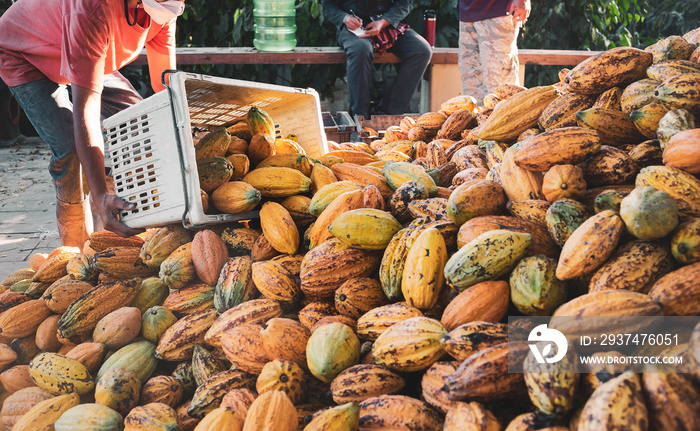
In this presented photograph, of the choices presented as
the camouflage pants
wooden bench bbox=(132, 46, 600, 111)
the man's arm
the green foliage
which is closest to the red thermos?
wooden bench bbox=(132, 46, 600, 111)

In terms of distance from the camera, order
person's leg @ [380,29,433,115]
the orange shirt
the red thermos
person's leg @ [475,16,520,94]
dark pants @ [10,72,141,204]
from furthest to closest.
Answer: the red thermos → person's leg @ [380,29,433,115] → person's leg @ [475,16,520,94] → dark pants @ [10,72,141,204] → the orange shirt

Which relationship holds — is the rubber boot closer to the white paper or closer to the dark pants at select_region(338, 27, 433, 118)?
the dark pants at select_region(338, 27, 433, 118)

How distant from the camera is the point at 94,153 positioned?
7.34 ft

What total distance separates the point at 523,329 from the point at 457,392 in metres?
0.24

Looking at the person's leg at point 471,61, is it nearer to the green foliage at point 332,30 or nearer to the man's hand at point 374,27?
the man's hand at point 374,27

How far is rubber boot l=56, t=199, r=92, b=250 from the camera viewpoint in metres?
2.95

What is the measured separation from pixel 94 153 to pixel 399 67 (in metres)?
4.06

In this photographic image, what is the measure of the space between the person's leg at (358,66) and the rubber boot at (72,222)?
301 centimetres

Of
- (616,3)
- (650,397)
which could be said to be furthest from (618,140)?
(616,3)

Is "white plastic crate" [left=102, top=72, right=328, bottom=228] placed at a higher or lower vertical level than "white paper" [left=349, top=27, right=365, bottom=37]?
lower

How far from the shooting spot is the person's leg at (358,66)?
516cm

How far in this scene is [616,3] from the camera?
7008 mm

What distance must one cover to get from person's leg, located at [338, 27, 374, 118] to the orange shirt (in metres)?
2.61

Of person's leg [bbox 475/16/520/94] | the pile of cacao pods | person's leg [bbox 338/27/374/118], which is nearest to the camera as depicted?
the pile of cacao pods
